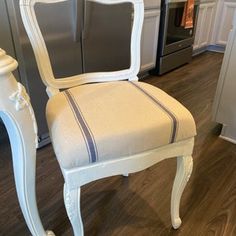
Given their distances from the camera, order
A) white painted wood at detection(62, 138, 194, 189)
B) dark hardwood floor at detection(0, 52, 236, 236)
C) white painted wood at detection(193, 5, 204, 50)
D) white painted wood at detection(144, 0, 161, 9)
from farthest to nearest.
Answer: white painted wood at detection(193, 5, 204, 50)
white painted wood at detection(144, 0, 161, 9)
dark hardwood floor at detection(0, 52, 236, 236)
white painted wood at detection(62, 138, 194, 189)

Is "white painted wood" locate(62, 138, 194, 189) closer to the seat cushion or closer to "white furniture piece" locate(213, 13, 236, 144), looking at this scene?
the seat cushion

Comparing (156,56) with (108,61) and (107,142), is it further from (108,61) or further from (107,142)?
(107,142)

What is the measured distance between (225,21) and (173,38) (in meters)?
1.22

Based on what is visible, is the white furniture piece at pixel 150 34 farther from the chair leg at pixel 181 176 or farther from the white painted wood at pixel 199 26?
the chair leg at pixel 181 176

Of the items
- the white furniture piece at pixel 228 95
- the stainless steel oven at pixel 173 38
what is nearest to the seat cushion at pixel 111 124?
the white furniture piece at pixel 228 95

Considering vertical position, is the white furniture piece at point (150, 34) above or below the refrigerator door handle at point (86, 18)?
below

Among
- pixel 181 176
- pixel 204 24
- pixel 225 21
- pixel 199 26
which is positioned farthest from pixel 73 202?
pixel 225 21

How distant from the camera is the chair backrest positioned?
2.56 ft

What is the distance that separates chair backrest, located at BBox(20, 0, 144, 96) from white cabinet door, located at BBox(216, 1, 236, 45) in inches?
107

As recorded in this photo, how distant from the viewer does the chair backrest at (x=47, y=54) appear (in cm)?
78

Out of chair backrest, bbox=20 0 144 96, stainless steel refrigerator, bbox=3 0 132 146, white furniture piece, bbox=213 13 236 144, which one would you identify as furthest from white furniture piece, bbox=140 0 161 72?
chair backrest, bbox=20 0 144 96

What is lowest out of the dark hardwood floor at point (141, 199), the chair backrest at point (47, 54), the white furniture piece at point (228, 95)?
the dark hardwood floor at point (141, 199)

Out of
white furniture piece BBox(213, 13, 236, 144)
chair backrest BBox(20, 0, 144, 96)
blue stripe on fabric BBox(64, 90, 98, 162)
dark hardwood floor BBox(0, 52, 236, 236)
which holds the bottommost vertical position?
dark hardwood floor BBox(0, 52, 236, 236)

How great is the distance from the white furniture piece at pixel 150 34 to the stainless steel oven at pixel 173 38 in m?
0.07
